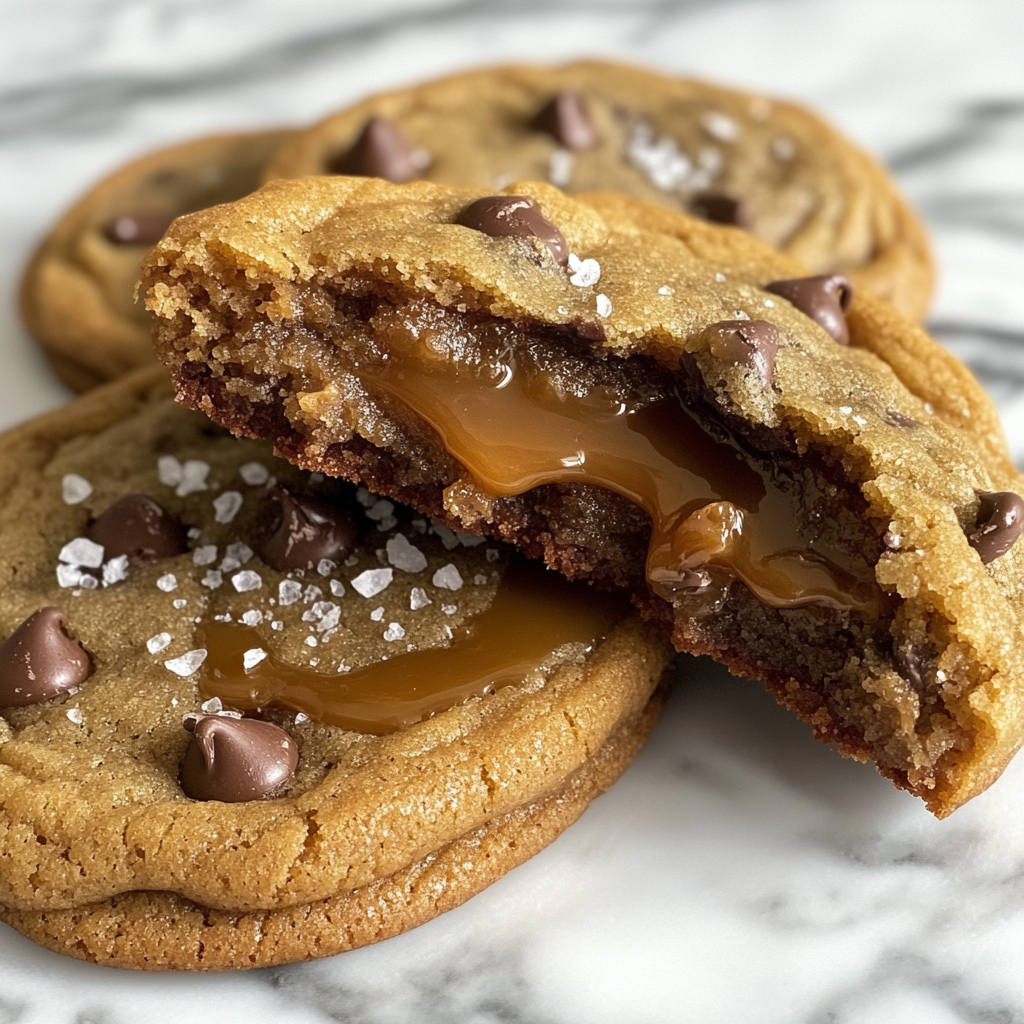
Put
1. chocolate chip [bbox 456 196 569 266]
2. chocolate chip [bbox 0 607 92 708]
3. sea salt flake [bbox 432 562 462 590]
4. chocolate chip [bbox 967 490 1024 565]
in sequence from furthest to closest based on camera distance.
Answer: sea salt flake [bbox 432 562 462 590], chocolate chip [bbox 456 196 569 266], chocolate chip [bbox 0 607 92 708], chocolate chip [bbox 967 490 1024 565]

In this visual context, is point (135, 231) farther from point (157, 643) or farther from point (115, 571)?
point (157, 643)

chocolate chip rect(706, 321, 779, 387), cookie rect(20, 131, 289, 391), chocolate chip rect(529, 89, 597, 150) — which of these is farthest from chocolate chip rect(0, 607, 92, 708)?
chocolate chip rect(529, 89, 597, 150)

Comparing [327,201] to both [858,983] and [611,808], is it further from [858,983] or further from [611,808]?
[858,983]

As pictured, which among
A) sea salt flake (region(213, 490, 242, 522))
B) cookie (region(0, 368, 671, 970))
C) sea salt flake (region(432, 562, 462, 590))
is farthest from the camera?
sea salt flake (region(213, 490, 242, 522))

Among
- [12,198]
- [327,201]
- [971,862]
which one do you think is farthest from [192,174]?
[971,862]

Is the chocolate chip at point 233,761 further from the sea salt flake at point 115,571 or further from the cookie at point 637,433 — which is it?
the cookie at point 637,433

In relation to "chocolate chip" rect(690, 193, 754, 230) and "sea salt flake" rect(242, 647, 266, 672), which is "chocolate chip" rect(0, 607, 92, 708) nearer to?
"sea salt flake" rect(242, 647, 266, 672)

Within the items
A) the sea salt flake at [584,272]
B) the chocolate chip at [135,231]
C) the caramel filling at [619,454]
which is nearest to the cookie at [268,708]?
the caramel filling at [619,454]
